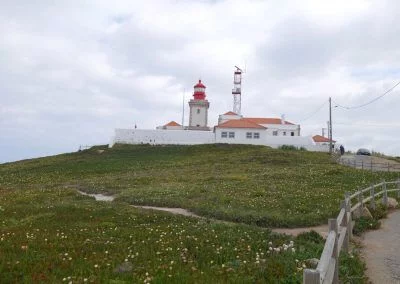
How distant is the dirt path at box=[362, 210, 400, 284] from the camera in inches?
435

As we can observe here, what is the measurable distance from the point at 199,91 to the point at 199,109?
13.3 feet

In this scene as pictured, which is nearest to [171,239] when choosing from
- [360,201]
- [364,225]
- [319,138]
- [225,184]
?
[364,225]

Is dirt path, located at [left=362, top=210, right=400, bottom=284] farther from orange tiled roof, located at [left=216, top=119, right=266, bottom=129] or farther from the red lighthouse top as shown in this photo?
the red lighthouse top

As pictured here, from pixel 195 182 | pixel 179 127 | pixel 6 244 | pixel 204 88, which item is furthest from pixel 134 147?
pixel 6 244

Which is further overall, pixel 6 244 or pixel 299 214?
pixel 299 214

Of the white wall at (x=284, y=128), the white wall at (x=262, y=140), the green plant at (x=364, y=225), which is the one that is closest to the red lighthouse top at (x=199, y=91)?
the white wall at (x=284, y=128)

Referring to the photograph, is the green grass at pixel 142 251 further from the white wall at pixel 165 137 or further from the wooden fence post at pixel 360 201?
the white wall at pixel 165 137

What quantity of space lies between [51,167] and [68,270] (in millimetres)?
51397

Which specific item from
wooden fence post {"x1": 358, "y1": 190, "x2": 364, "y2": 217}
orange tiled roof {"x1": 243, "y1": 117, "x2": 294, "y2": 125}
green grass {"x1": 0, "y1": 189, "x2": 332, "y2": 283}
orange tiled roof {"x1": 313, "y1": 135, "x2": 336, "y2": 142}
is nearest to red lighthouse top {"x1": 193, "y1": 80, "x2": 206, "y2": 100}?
orange tiled roof {"x1": 243, "y1": 117, "x2": 294, "y2": 125}

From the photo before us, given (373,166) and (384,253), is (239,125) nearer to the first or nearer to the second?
(373,166)

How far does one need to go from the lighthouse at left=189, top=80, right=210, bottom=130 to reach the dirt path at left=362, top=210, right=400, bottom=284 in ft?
266

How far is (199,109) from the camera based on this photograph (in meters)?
100

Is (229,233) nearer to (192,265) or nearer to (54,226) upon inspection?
(192,265)

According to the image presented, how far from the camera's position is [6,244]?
1269cm
